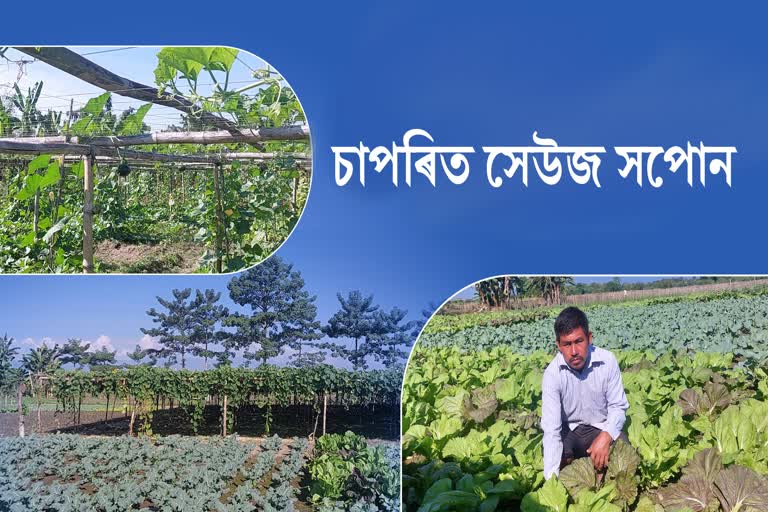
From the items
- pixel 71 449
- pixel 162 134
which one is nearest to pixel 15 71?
pixel 162 134

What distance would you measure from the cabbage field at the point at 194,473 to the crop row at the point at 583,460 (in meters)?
0.24

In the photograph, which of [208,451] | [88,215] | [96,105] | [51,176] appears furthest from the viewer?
[208,451]

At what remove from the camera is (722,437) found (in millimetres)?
3797

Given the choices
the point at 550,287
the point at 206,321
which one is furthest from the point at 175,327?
the point at 550,287

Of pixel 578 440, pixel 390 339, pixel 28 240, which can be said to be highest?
pixel 28 240

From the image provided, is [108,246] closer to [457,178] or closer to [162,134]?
[162,134]

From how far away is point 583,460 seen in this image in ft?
11.7

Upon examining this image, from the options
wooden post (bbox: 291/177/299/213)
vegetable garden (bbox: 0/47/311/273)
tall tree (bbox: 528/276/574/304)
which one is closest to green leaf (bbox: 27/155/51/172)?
vegetable garden (bbox: 0/47/311/273)

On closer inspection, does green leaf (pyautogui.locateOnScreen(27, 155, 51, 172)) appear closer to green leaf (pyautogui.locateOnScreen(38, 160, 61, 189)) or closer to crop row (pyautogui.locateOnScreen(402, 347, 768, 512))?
green leaf (pyautogui.locateOnScreen(38, 160, 61, 189))

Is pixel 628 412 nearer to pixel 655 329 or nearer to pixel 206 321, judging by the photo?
pixel 655 329

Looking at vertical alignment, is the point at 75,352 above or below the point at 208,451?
above

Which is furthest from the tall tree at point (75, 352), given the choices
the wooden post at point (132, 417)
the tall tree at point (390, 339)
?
the tall tree at point (390, 339)

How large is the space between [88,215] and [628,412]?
2.84 m

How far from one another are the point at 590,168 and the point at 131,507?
9.14 ft
